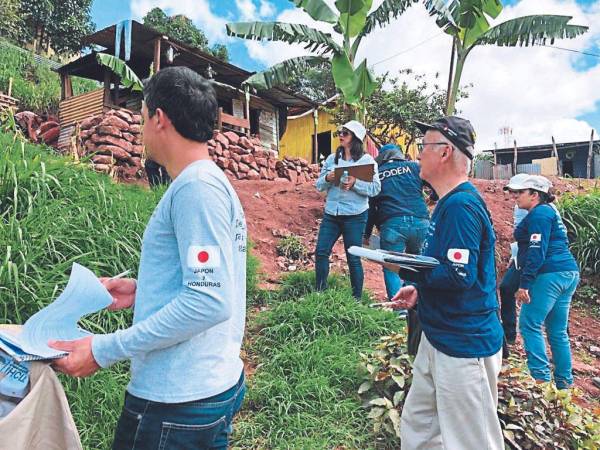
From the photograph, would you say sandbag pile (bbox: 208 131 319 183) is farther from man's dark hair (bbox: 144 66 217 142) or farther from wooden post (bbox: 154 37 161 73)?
man's dark hair (bbox: 144 66 217 142)

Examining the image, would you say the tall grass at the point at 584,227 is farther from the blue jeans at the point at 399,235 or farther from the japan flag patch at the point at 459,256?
the japan flag patch at the point at 459,256

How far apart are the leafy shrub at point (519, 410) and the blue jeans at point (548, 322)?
2.12ft

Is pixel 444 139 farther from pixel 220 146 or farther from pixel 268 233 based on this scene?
pixel 220 146

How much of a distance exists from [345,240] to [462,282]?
2.44 m

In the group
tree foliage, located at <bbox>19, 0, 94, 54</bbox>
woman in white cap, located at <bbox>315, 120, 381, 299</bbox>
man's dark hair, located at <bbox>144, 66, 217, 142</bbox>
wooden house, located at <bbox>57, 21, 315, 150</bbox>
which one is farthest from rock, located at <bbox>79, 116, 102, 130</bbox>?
tree foliage, located at <bbox>19, 0, 94, 54</bbox>

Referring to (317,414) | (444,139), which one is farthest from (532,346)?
(444,139)

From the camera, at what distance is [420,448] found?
223cm

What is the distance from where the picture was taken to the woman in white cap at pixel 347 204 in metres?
4.27

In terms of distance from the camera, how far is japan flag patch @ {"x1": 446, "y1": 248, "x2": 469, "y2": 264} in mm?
1937

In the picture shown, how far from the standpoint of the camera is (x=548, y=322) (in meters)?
3.90

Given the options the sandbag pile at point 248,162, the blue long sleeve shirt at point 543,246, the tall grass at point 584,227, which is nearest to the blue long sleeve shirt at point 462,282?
the blue long sleeve shirt at point 543,246

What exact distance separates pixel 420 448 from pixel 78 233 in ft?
8.73

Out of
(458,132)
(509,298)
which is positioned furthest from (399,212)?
(458,132)

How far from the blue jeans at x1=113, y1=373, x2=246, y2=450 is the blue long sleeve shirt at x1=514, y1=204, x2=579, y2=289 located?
9.99ft
